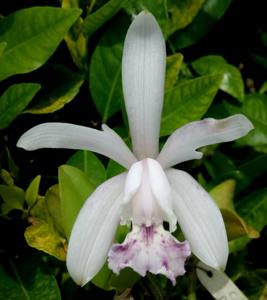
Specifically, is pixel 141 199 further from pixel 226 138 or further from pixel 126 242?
pixel 226 138

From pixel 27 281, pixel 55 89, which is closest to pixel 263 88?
pixel 55 89

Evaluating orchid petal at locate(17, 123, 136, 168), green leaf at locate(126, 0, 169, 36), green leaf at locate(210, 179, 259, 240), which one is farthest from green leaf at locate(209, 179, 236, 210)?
green leaf at locate(126, 0, 169, 36)

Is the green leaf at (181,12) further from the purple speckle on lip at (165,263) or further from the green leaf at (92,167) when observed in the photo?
the purple speckle on lip at (165,263)

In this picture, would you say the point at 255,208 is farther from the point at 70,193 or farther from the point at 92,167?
the point at 70,193

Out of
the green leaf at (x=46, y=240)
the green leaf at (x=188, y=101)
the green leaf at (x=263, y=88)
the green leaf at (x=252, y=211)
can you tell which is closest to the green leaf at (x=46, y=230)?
the green leaf at (x=46, y=240)

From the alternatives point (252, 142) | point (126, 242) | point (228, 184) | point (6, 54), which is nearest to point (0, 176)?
point (6, 54)
